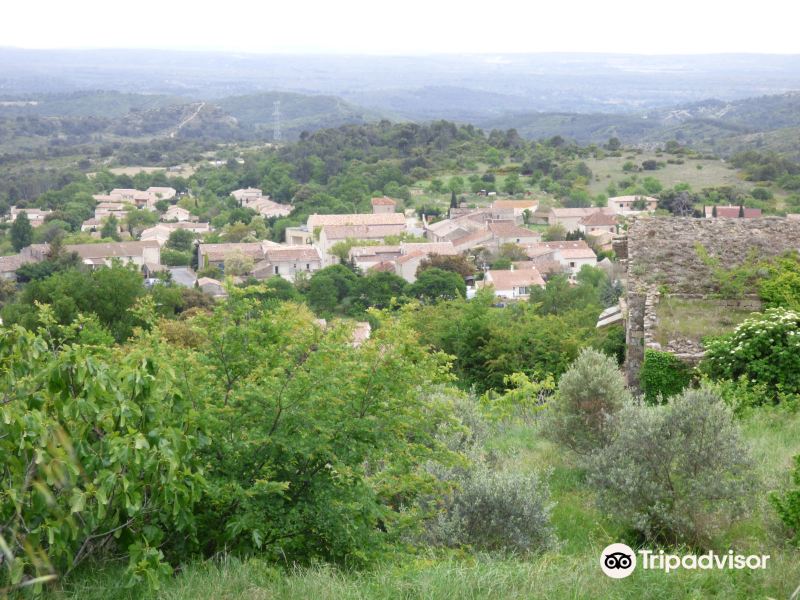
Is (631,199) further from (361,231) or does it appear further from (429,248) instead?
(429,248)

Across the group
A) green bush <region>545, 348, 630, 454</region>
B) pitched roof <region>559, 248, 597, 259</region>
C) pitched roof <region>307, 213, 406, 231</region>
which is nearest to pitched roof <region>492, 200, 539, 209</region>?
pitched roof <region>307, 213, 406, 231</region>

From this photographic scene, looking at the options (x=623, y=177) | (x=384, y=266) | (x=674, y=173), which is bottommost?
(x=384, y=266)

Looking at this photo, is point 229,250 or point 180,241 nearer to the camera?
point 229,250

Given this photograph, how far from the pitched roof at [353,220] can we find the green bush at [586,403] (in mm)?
60359

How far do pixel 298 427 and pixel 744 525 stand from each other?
2948mm

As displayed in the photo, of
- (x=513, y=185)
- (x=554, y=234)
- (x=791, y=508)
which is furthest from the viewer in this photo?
(x=513, y=185)

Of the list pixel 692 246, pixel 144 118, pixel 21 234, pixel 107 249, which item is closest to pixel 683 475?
pixel 692 246

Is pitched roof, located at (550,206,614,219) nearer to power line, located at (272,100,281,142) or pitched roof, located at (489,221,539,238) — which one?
pitched roof, located at (489,221,539,238)

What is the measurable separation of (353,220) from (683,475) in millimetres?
63470

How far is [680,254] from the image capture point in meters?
12.2

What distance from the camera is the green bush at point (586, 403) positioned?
711 centimetres

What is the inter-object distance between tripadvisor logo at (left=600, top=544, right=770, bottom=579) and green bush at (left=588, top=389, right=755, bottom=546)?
0.60 m

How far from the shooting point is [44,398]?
379 cm

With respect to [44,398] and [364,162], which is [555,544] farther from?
[364,162]
